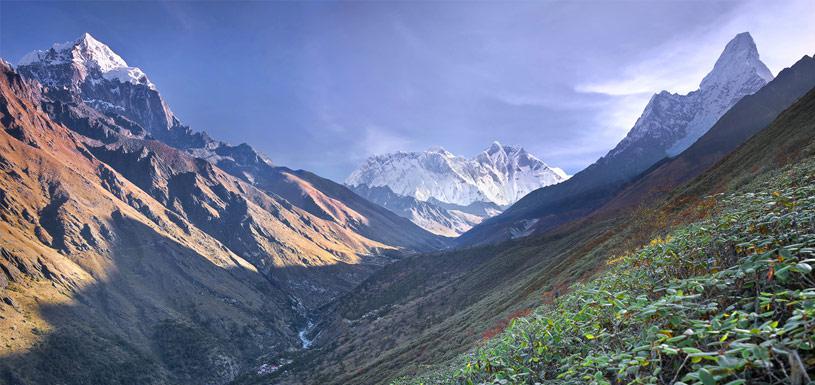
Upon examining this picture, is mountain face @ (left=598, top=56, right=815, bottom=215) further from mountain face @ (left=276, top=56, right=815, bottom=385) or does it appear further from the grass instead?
the grass

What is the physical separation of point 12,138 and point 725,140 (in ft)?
1043

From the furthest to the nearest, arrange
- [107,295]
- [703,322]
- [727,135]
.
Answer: [727,135]
[107,295]
[703,322]

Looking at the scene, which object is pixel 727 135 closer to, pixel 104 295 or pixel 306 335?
pixel 306 335

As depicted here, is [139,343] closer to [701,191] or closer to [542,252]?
[542,252]

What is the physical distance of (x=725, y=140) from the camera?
6368 inches

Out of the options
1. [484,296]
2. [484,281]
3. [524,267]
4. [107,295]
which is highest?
[107,295]

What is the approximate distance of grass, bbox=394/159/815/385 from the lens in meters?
3.63

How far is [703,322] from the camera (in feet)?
13.8

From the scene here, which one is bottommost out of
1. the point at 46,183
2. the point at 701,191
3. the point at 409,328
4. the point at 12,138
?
the point at 409,328

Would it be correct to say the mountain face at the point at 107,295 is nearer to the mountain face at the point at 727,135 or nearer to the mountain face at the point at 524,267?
the mountain face at the point at 524,267

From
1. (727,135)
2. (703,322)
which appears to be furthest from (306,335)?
(727,135)

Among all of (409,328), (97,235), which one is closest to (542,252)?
(409,328)

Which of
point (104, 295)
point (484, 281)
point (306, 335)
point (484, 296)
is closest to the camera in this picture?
point (484, 296)

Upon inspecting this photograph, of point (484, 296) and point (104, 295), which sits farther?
point (104, 295)
